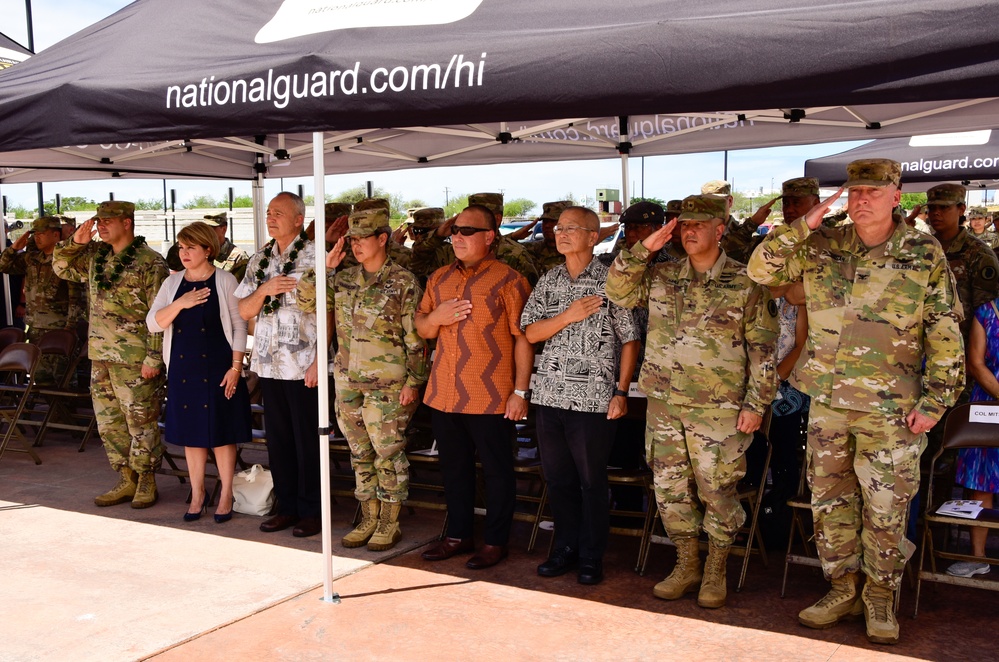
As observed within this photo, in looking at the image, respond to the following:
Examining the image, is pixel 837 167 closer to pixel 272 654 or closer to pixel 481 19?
pixel 481 19

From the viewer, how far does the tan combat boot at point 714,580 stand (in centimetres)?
429

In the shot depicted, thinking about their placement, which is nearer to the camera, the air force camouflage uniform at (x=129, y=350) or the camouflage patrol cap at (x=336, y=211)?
the air force camouflage uniform at (x=129, y=350)

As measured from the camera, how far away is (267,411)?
18.2ft

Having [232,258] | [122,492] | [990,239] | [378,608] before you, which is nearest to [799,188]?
[378,608]

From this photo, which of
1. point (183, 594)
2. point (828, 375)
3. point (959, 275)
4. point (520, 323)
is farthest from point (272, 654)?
point (959, 275)

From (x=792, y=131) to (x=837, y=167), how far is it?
3.24 metres

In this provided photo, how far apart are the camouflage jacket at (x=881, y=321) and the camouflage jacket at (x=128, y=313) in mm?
3969

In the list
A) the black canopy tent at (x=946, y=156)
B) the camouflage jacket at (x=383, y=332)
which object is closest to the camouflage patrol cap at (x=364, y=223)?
the camouflage jacket at (x=383, y=332)

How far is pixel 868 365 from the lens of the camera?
381 cm

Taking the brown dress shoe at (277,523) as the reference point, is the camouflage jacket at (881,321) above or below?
above

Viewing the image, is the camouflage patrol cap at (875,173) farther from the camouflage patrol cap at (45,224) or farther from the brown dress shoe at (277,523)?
the camouflage patrol cap at (45,224)

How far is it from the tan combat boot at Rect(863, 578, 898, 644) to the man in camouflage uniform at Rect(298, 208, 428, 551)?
2444mm

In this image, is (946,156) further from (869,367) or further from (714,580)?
(714,580)

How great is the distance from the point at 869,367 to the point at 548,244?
12.3 ft
